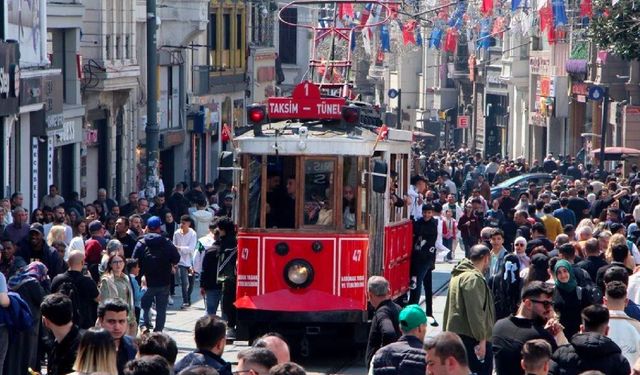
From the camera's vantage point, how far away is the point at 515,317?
12398 millimetres

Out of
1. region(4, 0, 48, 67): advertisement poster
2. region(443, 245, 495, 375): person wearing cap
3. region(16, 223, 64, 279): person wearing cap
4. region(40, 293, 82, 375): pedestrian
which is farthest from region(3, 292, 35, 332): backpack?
region(4, 0, 48, 67): advertisement poster

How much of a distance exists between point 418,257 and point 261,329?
4.14 m

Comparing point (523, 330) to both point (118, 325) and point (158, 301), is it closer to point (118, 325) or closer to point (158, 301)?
point (118, 325)

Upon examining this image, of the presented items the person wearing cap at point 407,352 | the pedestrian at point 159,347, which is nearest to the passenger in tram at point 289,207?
the person wearing cap at point 407,352

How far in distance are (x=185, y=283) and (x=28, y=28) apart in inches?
399

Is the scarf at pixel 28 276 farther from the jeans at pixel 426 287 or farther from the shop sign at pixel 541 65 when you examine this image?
the shop sign at pixel 541 65

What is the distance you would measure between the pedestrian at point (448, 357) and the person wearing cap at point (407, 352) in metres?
1.63

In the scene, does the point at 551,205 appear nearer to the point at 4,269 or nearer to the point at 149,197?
the point at 149,197

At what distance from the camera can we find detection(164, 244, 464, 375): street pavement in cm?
1861

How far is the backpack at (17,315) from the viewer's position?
14078mm

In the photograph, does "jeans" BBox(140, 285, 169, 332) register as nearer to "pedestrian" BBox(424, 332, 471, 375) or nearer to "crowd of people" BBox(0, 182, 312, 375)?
"crowd of people" BBox(0, 182, 312, 375)

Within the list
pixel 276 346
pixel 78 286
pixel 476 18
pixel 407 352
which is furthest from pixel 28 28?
pixel 476 18

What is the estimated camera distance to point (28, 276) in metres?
15.4

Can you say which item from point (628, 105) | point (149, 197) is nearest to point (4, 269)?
point (149, 197)
